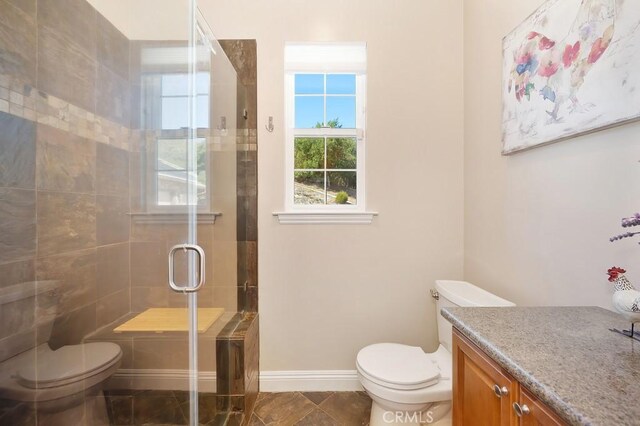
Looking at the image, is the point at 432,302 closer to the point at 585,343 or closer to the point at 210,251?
the point at 585,343

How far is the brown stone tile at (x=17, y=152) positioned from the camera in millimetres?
956

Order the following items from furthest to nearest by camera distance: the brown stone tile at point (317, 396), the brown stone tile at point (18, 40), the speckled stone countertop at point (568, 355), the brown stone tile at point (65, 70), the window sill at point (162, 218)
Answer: the brown stone tile at point (317, 396) < the window sill at point (162, 218) < the brown stone tile at point (65, 70) < the brown stone tile at point (18, 40) < the speckled stone countertop at point (568, 355)

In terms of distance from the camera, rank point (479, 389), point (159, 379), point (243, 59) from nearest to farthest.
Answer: point (479, 389), point (159, 379), point (243, 59)

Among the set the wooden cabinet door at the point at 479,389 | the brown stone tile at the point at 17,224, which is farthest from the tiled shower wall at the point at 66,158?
the wooden cabinet door at the point at 479,389

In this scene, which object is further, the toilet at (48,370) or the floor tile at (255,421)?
the floor tile at (255,421)

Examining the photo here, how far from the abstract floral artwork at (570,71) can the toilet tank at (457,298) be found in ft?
2.40

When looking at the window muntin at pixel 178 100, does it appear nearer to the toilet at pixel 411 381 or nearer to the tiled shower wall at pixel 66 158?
the tiled shower wall at pixel 66 158

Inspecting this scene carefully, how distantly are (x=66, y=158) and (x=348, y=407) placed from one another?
1.93 m

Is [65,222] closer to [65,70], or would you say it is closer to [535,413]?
[65,70]

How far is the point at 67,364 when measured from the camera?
43.8 inches

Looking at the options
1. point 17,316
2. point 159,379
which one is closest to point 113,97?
A: point 17,316

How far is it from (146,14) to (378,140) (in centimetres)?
143

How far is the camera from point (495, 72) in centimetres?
148

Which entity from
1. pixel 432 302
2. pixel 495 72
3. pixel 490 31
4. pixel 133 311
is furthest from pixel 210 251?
pixel 490 31
